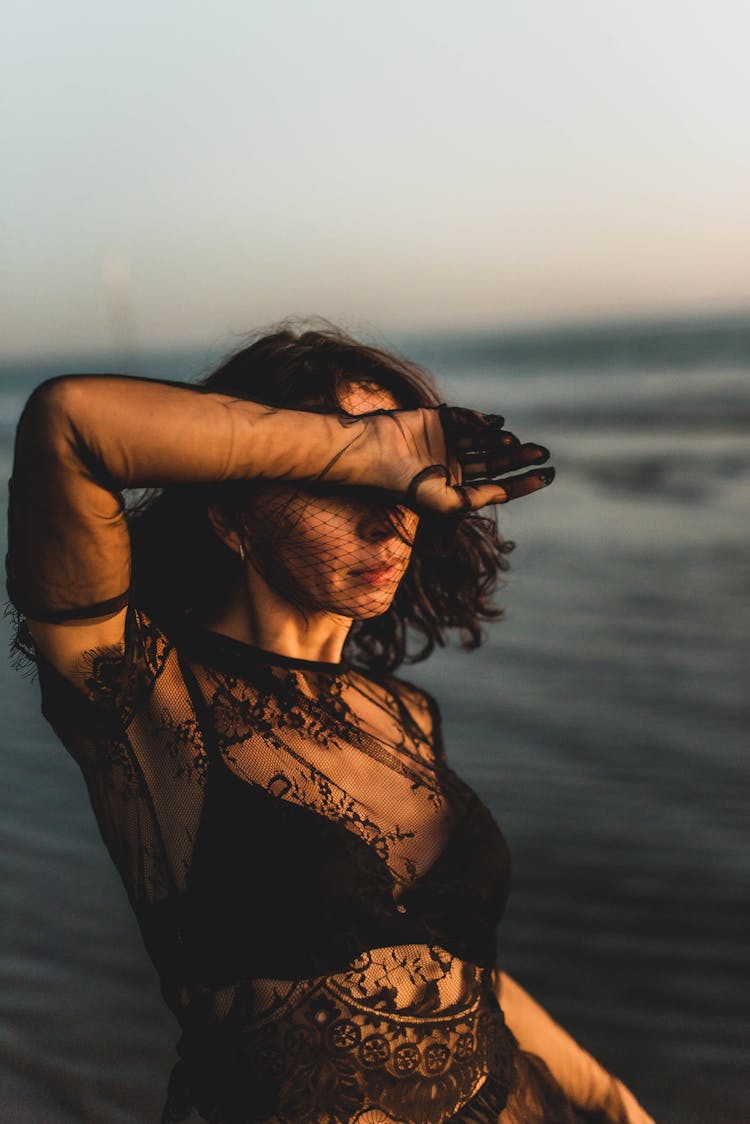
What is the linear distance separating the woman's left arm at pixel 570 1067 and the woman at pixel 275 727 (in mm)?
145

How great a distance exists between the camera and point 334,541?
6.48ft

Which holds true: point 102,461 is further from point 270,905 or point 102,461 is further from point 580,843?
point 580,843

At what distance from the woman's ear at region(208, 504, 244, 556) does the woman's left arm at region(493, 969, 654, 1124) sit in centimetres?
111

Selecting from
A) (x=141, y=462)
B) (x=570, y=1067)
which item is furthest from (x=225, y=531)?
(x=570, y=1067)

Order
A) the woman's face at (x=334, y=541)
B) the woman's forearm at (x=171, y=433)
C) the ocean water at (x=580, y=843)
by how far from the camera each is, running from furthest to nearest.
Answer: the ocean water at (x=580, y=843)
the woman's face at (x=334, y=541)
the woman's forearm at (x=171, y=433)

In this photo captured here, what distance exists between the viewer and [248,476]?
5.65ft

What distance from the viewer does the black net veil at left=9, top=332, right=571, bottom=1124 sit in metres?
1.79

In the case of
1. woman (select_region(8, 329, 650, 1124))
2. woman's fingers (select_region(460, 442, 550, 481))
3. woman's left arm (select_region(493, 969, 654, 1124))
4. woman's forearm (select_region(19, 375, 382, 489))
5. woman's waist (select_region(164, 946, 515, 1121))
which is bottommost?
woman's left arm (select_region(493, 969, 654, 1124))

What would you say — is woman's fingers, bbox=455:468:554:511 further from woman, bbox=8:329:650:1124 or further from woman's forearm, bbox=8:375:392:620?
woman's forearm, bbox=8:375:392:620

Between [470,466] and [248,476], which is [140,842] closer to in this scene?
[248,476]

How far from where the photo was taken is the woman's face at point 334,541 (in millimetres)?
1950

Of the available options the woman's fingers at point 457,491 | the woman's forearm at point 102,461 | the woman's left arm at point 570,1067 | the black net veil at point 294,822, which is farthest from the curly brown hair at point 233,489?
the woman's left arm at point 570,1067

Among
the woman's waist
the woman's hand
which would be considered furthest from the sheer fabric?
the woman's hand

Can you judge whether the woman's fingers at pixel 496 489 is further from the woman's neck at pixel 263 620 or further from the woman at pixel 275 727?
the woman's neck at pixel 263 620
